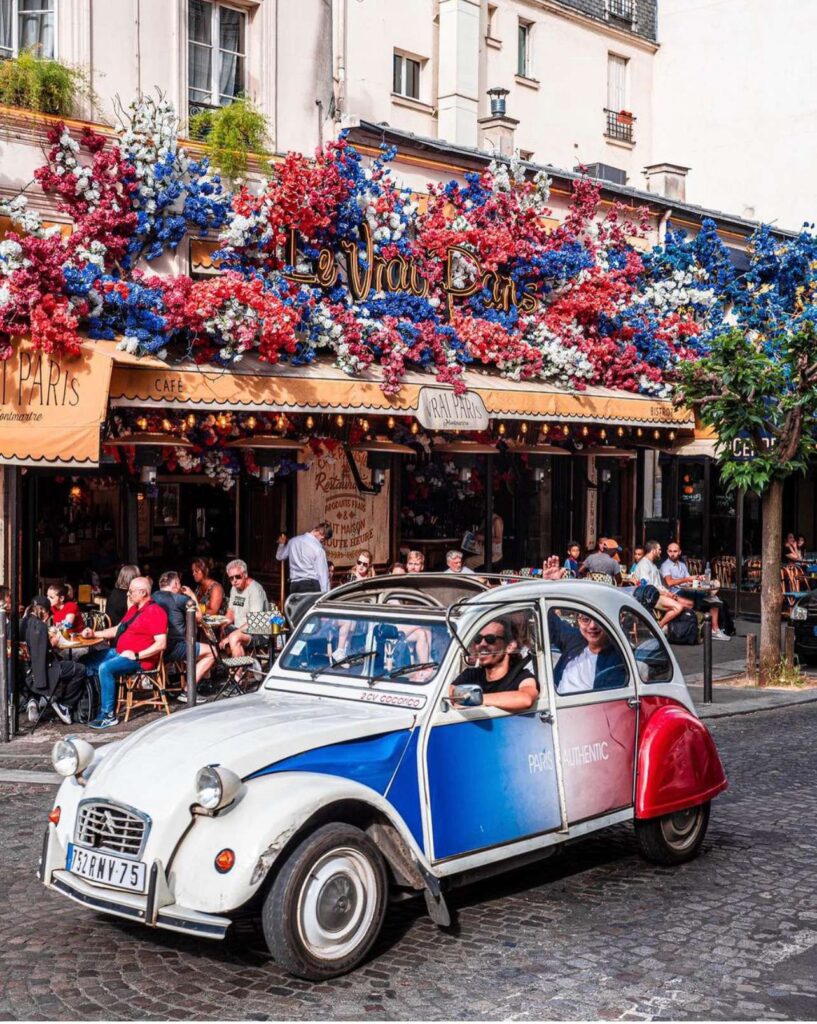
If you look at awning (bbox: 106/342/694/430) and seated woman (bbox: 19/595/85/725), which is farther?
awning (bbox: 106/342/694/430)

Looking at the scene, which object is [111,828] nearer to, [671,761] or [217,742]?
[217,742]

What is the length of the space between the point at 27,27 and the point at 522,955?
38.7 feet

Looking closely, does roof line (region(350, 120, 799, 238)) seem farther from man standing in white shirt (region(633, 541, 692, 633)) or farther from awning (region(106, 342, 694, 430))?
man standing in white shirt (region(633, 541, 692, 633))

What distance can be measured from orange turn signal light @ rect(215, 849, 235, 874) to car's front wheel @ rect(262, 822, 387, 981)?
8.6 inches

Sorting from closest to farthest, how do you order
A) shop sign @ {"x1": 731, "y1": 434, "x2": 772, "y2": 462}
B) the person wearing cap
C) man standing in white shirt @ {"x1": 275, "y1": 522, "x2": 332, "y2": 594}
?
man standing in white shirt @ {"x1": 275, "y1": 522, "x2": 332, "y2": 594}
shop sign @ {"x1": 731, "y1": 434, "x2": 772, "y2": 462}
the person wearing cap

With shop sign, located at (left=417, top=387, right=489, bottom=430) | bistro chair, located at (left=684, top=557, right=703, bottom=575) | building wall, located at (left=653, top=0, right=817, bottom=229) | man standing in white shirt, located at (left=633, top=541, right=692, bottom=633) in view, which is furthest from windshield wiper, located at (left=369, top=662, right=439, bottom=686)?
building wall, located at (left=653, top=0, right=817, bottom=229)

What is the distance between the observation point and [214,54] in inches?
594

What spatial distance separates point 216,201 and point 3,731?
20.7ft

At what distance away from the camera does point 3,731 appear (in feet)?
36.4

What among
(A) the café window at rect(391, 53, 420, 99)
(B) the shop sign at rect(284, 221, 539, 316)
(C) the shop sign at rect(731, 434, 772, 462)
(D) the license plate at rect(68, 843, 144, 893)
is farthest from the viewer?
(A) the café window at rect(391, 53, 420, 99)

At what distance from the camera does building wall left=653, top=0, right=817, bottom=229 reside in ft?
93.3

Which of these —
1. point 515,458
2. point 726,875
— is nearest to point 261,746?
point 726,875

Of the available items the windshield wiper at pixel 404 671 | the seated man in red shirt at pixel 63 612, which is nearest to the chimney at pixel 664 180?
the seated man in red shirt at pixel 63 612

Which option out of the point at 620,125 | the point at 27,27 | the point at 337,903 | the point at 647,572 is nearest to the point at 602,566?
the point at 647,572
